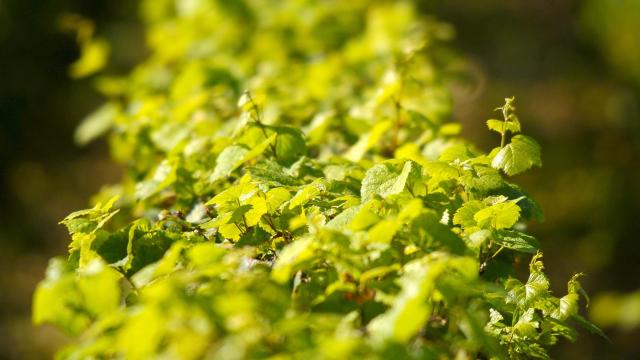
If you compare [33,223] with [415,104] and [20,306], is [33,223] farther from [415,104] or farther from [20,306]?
[415,104]

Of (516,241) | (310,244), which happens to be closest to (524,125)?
(516,241)

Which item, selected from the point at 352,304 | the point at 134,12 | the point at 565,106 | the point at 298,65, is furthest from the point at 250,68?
the point at 134,12

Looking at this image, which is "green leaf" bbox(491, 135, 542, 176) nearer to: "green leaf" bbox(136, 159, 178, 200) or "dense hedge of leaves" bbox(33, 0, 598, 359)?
"dense hedge of leaves" bbox(33, 0, 598, 359)

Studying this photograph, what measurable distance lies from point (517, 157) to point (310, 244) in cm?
56

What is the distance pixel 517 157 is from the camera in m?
1.63

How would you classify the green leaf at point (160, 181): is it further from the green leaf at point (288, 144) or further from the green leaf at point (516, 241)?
the green leaf at point (516, 241)

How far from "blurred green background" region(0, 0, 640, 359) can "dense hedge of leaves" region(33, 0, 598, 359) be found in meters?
2.02

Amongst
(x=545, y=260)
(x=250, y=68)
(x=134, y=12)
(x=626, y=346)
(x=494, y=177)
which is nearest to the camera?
(x=494, y=177)

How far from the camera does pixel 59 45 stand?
659cm

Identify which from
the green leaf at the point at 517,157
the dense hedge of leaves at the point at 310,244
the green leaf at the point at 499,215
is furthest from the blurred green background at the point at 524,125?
the green leaf at the point at 499,215

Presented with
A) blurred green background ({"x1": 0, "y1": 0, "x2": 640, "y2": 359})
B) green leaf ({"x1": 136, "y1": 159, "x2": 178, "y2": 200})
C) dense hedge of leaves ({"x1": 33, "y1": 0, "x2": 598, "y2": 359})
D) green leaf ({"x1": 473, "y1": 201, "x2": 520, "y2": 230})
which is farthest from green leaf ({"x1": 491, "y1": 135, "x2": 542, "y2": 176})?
blurred green background ({"x1": 0, "y1": 0, "x2": 640, "y2": 359})

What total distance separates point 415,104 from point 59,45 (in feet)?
15.4

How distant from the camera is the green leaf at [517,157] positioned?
1.61 m

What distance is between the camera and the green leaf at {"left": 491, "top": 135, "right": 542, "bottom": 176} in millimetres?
1610
